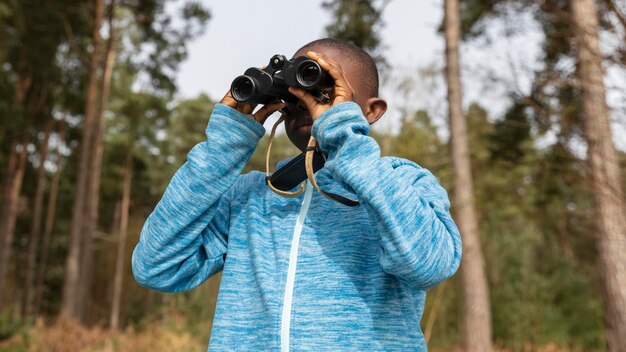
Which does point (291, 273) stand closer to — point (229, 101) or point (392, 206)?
point (392, 206)

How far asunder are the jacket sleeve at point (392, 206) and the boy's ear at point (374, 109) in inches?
6.9

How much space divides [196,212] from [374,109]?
442 mm

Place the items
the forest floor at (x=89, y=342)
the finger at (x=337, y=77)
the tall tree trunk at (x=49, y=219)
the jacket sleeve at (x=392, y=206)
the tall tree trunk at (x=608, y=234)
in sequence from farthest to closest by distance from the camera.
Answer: the tall tree trunk at (x=49, y=219) → the forest floor at (x=89, y=342) → the tall tree trunk at (x=608, y=234) → the finger at (x=337, y=77) → the jacket sleeve at (x=392, y=206)

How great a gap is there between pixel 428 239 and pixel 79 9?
→ 13.0 metres

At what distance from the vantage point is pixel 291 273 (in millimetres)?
1105

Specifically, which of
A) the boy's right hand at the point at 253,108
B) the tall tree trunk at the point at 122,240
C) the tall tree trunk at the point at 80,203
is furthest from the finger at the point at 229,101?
the tall tree trunk at the point at 122,240

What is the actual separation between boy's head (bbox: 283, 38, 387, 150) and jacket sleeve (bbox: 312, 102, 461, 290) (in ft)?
0.51

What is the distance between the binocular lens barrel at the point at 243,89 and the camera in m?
1.22

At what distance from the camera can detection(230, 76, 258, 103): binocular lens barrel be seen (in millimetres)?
1218

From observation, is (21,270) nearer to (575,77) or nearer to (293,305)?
(575,77)

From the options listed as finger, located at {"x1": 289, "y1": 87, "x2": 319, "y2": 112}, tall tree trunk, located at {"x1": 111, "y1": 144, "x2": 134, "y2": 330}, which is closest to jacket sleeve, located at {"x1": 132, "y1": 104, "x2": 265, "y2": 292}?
finger, located at {"x1": 289, "y1": 87, "x2": 319, "y2": 112}

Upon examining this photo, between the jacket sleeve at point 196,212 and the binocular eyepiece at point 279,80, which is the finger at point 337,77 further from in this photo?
the jacket sleeve at point 196,212

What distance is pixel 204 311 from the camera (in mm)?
9273

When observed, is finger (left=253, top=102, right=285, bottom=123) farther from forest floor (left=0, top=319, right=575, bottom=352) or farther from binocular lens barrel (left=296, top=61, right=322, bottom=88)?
forest floor (left=0, top=319, right=575, bottom=352)
